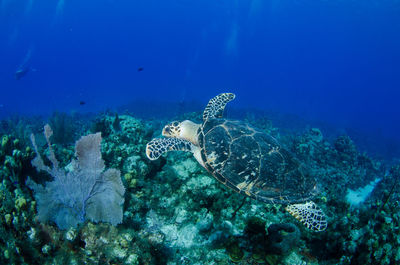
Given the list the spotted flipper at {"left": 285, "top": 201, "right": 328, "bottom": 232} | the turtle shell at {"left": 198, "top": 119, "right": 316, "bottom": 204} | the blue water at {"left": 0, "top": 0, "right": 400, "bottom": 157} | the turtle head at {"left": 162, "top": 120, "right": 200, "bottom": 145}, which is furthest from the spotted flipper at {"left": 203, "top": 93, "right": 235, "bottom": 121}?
the blue water at {"left": 0, "top": 0, "right": 400, "bottom": 157}

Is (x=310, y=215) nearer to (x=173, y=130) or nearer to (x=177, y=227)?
(x=177, y=227)

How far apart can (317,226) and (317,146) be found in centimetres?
831

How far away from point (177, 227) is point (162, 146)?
184 cm

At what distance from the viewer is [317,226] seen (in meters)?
3.55

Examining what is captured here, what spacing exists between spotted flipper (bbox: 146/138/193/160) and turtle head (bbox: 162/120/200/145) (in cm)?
41

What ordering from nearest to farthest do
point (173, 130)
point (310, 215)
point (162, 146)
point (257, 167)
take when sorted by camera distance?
point (310, 215) → point (257, 167) → point (162, 146) → point (173, 130)

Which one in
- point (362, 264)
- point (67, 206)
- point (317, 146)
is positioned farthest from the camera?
point (317, 146)

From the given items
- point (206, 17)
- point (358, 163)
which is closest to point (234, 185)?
point (358, 163)

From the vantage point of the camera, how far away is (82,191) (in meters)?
3.24

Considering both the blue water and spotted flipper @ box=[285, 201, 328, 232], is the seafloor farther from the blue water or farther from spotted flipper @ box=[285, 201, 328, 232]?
the blue water

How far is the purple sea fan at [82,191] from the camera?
3.04 meters

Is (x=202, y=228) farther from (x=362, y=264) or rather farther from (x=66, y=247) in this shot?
(x=362, y=264)

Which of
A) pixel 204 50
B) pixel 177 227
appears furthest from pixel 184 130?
pixel 204 50

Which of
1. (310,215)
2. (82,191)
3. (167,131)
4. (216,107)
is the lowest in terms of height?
(82,191)
